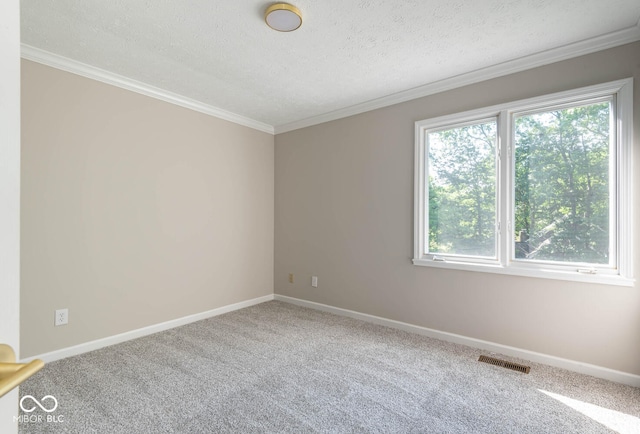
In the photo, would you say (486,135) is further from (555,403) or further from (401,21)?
(555,403)

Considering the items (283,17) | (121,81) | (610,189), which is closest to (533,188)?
(610,189)

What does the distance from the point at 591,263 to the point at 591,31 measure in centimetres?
164

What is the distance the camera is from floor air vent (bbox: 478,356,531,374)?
2.38 meters

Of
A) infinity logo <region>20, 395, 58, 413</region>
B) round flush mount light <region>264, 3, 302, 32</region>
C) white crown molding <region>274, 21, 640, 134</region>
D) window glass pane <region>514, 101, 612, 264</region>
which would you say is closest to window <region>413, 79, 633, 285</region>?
window glass pane <region>514, 101, 612, 264</region>

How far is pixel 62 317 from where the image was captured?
253 centimetres

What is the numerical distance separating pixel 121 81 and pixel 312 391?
307 cm

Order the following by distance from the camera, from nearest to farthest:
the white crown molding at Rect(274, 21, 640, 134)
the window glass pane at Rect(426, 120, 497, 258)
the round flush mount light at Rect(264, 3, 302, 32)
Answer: the round flush mount light at Rect(264, 3, 302, 32) < the white crown molding at Rect(274, 21, 640, 134) < the window glass pane at Rect(426, 120, 497, 258)

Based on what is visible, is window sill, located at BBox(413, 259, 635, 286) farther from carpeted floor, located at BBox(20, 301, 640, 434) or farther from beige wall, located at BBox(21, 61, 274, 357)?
beige wall, located at BBox(21, 61, 274, 357)

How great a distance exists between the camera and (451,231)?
302 cm

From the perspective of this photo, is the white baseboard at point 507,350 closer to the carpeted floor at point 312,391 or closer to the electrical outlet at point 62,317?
the carpeted floor at point 312,391

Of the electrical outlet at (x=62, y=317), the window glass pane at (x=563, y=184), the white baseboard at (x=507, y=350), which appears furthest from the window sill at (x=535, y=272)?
the electrical outlet at (x=62, y=317)

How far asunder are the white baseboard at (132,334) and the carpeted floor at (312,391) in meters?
0.08

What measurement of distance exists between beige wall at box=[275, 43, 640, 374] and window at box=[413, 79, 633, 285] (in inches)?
3.5

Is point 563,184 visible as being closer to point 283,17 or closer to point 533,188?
point 533,188
